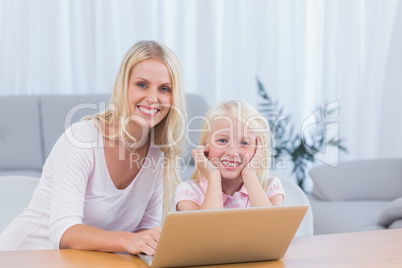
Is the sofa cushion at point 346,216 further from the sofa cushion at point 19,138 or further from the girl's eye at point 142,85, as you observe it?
the sofa cushion at point 19,138

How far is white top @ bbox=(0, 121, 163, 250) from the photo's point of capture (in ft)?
4.77

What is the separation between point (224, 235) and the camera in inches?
41.1

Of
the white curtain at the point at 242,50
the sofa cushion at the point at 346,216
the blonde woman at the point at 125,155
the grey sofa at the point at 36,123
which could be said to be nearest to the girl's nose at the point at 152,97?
the blonde woman at the point at 125,155

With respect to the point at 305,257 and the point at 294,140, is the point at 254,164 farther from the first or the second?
the point at 294,140

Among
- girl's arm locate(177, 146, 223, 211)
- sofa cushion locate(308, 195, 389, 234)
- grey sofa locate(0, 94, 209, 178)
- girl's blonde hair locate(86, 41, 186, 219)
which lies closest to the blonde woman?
girl's blonde hair locate(86, 41, 186, 219)

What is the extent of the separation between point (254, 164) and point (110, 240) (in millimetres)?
574

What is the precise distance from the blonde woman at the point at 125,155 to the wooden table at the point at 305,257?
340mm

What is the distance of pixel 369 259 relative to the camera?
1117mm

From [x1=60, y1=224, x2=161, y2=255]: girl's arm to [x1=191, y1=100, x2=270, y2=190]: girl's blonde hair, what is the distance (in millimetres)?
534

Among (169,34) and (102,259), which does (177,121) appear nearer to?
(102,259)

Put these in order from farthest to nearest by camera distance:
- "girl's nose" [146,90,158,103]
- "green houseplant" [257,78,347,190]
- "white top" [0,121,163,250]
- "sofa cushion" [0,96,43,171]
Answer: "green houseplant" [257,78,347,190]
"sofa cushion" [0,96,43,171]
"girl's nose" [146,90,158,103]
"white top" [0,121,163,250]

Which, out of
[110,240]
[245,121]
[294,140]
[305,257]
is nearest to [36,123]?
[294,140]

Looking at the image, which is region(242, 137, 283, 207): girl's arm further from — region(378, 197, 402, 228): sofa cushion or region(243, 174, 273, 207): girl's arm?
region(378, 197, 402, 228): sofa cushion

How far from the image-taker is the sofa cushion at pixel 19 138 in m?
3.56
